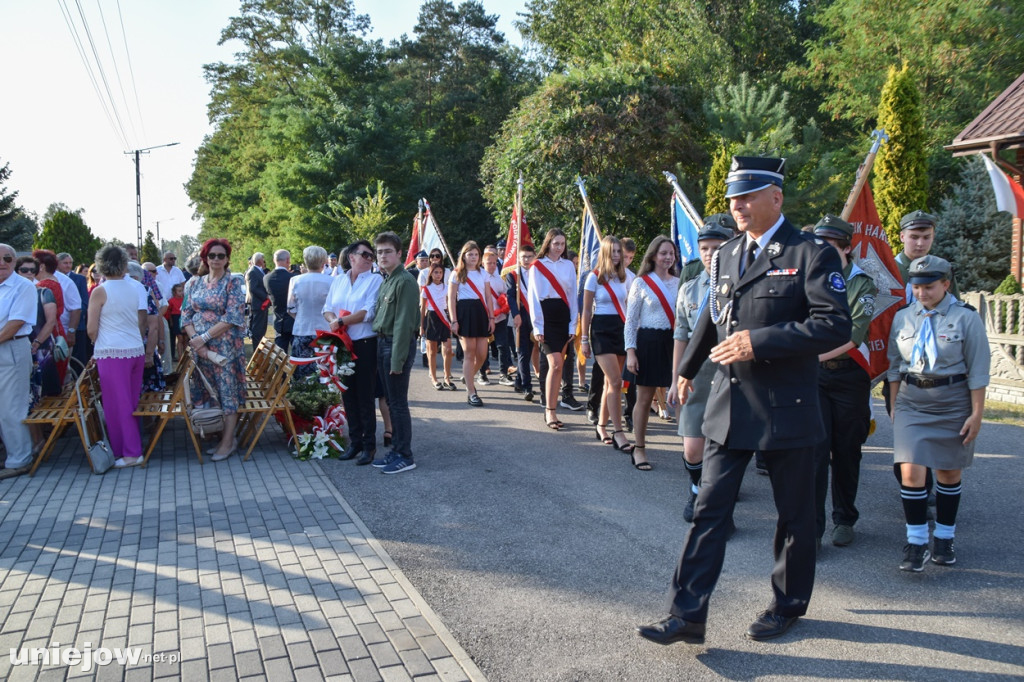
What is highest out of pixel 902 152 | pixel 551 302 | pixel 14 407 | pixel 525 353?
pixel 902 152

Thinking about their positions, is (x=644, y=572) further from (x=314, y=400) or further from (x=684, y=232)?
(x=684, y=232)

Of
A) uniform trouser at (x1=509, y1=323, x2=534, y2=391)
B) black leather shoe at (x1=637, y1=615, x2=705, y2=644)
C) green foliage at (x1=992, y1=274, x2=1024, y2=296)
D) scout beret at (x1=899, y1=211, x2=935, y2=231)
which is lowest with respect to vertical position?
black leather shoe at (x1=637, y1=615, x2=705, y2=644)

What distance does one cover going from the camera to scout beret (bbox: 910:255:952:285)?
4477mm

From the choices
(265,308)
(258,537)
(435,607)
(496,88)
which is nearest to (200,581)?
(258,537)

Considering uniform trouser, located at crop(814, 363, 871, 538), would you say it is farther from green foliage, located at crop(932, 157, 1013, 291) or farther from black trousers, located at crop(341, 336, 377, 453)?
green foliage, located at crop(932, 157, 1013, 291)

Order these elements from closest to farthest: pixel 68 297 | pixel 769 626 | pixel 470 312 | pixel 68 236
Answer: pixel 769 626 < pixel 68 297 < pixel 470 312 < pixel 68 236

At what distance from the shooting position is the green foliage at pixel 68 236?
3303 centimetres

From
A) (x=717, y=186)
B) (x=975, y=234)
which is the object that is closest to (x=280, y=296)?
(x=717, y=186)

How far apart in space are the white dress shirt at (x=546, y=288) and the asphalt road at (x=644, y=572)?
1.69 meters

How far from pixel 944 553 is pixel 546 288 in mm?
4936

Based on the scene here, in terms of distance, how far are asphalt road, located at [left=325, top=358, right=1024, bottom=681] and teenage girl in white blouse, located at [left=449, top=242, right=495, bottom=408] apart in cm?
264

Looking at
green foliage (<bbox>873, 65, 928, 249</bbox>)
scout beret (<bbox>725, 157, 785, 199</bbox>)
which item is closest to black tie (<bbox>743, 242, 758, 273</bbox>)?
scout beret (<bbox>725, 157, 785, 199</bbox>)

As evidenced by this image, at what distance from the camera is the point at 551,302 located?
28.3ft

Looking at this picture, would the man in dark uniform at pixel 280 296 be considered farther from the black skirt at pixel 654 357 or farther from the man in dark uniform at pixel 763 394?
the man in dark uniform at pixel 763 394
